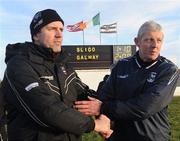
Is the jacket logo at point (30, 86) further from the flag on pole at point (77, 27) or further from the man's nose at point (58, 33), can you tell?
the flag on pole at point (77, 27)

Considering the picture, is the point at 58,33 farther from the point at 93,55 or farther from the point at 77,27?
the point at 77,27

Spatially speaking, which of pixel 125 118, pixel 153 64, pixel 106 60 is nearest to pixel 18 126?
pixel 125 118

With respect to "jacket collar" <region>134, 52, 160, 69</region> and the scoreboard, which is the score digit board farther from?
"jacket collar" <region>134, 52, 160, 69</region>

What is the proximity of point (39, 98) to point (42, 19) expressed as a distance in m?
0.76

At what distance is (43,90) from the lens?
143 inches

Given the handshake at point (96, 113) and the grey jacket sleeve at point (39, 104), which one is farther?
the handshake at point (96, 113)

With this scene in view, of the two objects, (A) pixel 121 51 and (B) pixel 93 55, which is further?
(A) pixel 121 51

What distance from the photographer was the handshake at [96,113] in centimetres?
401

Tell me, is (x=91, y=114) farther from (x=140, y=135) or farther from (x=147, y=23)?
(x=147, y=23)

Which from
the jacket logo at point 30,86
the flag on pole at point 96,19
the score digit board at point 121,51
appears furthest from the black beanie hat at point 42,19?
the flag on pole at point 96,19

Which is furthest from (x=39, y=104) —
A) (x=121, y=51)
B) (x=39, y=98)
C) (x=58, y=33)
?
(x=121, y=51)

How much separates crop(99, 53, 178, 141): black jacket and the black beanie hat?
3.24 feet

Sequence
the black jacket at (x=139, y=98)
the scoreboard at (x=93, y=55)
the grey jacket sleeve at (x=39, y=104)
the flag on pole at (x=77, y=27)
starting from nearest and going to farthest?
the grey jacket sleeve at (x=39, y=104) < the black jacket at (x=139, y=98) < the scoreboard at (x=93, y=55) < the flag on pole at (x=77, y=27)

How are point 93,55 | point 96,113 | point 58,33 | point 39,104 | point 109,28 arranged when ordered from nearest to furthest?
1. point 39,104
2. point 58,33
3. point 96,113
4. point 93,55
5. point 109,28
